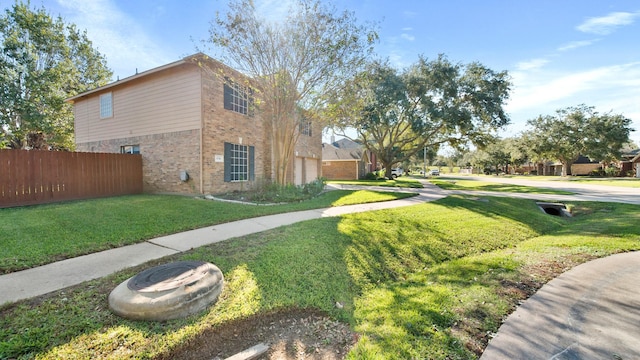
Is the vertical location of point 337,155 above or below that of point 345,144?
below

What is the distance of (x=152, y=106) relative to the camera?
10867 millimetres

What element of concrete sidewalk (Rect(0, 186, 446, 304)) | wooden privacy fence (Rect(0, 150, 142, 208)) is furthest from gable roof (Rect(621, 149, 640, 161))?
wooden privacy fence (Rect(0, 150, 142, 208))

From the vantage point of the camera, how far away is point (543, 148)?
34875 mm

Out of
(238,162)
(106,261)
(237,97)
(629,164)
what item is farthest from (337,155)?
(629,164)

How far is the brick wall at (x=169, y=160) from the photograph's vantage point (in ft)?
32.7

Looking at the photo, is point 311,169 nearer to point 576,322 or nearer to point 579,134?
point 576,322

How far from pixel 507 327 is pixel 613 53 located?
11.6 meters

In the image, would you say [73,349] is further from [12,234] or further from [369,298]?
[12,234]

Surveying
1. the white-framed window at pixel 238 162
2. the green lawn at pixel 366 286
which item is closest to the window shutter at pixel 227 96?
the white-framed window at pixel 238 162

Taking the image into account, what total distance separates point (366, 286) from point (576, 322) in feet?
6.87

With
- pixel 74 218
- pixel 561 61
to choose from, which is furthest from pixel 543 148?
pixel 74 218

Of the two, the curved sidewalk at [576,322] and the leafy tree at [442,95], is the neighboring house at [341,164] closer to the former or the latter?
the leafy tree at [442,95]

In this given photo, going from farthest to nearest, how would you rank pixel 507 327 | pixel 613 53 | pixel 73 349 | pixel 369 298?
1. pixel 613 53
2. pixel 369 298
3. pixel 507 327
4. pixel 73 349

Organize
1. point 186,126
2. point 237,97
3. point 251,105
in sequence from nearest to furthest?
point 186,126 → point 237,97 → point 251,105
